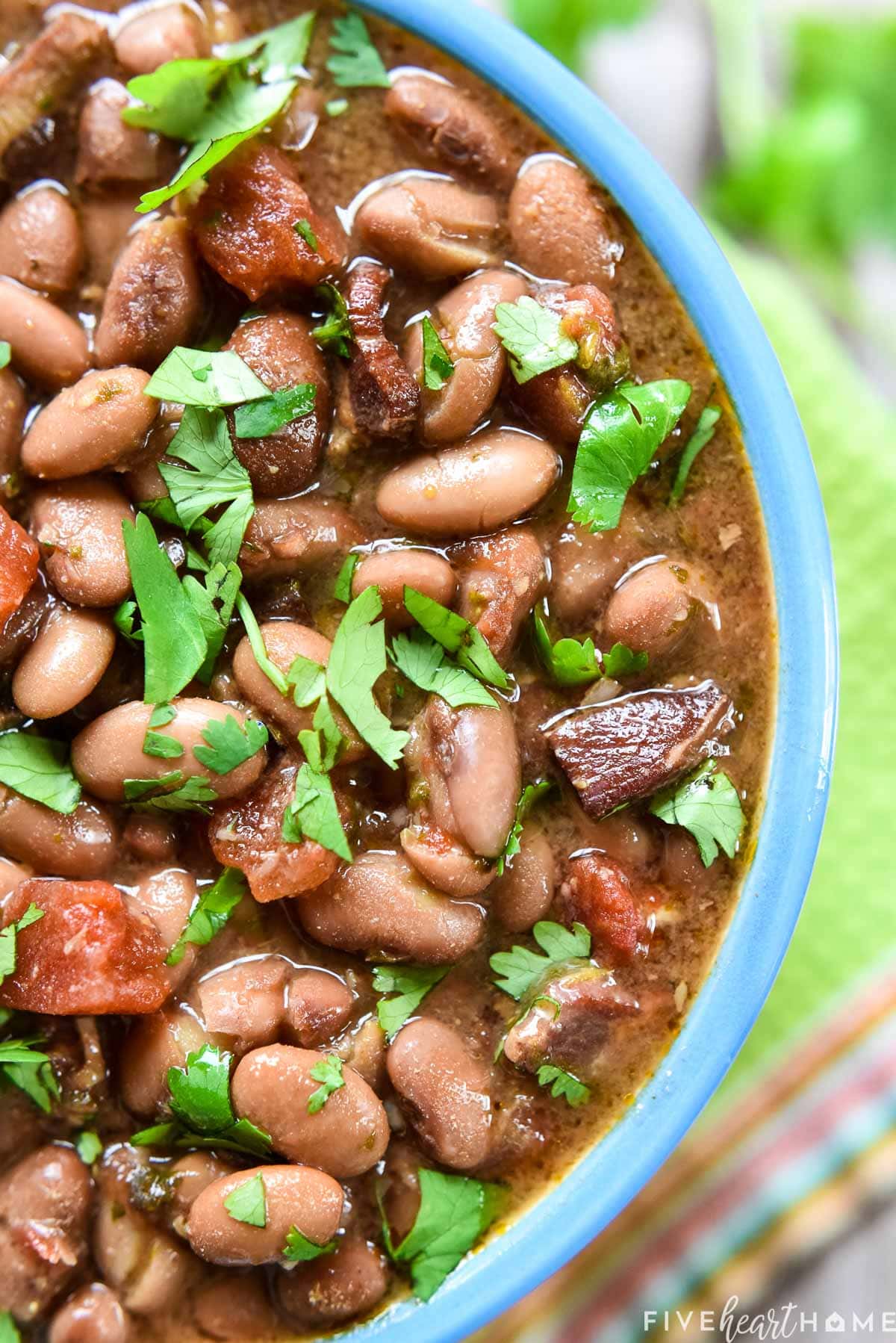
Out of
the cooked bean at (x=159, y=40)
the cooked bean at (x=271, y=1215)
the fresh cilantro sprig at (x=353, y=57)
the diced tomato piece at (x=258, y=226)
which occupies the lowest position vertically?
the cooked bean at (x=271, y=1215)

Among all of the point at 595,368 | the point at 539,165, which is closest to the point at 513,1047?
the point at 595,368

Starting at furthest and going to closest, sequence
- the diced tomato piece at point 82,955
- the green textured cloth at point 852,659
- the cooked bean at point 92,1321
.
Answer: the green textured cloth at point 852,659
the cooked bean at point 92,1321
the diced tomato piece at point 82,955

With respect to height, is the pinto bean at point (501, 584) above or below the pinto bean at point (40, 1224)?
above

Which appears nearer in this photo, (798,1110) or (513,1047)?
(513,1047)

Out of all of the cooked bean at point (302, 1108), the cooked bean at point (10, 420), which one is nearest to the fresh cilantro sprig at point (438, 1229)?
the cooked bean at point (302, 1108)

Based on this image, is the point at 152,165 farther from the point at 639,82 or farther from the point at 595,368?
the point at 639,82

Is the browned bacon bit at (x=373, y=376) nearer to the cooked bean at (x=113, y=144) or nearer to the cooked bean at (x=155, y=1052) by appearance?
the cooked bean at (x=113, y=144)

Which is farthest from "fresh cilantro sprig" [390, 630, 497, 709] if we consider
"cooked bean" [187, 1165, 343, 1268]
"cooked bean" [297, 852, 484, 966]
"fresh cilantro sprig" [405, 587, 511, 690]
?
"cooked bean" [187, 1165, 343, 1268]
